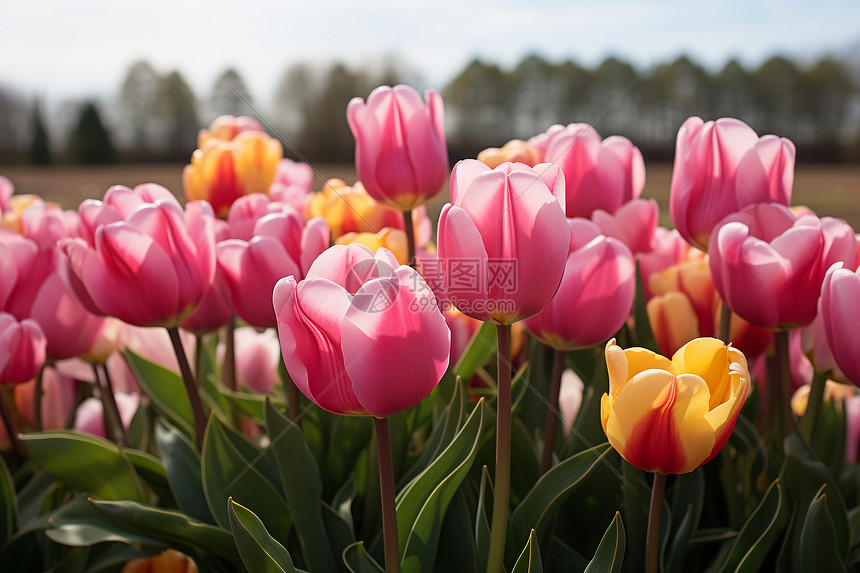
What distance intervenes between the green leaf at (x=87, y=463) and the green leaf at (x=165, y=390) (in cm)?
13

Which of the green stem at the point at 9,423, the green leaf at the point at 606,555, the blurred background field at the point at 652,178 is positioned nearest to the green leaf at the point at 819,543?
the green leaf at the point at 606,555

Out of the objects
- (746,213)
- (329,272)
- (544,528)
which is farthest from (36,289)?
(746,213)

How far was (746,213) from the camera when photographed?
89 centimetres

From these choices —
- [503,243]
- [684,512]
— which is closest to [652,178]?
[684,512]

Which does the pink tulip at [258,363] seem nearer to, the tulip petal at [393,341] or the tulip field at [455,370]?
the tulip field at [455,370]

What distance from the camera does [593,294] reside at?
78 centimetres

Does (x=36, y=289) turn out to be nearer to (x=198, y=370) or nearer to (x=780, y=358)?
(x=198, y=370)

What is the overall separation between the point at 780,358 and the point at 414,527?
1.65 ft

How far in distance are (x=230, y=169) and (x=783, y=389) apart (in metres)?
0.98

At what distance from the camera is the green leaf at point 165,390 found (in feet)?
3.53

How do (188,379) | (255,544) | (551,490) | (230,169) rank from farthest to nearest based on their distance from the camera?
(230,169), (188,379), (551,490), (255,544)

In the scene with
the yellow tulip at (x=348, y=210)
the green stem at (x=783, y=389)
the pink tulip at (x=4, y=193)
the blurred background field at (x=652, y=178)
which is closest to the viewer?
the green stem at (x=783, y=389)

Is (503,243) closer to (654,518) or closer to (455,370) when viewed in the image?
(654,518)

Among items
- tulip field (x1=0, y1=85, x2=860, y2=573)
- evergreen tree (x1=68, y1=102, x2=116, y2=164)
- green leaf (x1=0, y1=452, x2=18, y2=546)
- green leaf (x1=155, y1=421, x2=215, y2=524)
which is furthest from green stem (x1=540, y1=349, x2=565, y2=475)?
evergreen tree (x1=68, y1=102, x2=116, y2=164)
